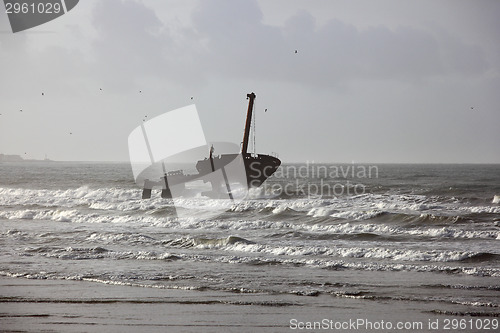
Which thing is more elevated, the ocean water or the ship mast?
the ship mast

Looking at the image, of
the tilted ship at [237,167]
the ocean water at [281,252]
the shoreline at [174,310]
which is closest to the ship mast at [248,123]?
the tilted ship at [237,167]

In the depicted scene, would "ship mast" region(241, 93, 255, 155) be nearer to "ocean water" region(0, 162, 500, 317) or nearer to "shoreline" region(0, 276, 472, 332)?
"ocean water" region(0, 162, 500, 317)

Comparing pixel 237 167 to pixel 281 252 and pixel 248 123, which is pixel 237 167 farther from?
pixel 281 252

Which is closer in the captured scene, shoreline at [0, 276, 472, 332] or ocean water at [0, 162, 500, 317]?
shoreline at [0, 276, 472, 332]

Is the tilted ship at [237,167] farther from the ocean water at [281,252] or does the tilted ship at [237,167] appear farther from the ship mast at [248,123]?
the ocean water at [281,252]

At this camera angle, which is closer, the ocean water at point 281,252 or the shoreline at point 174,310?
the shoreline at point 174,310

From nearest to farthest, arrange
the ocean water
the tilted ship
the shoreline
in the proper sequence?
the shoreline, the ocean water, the tilted ship

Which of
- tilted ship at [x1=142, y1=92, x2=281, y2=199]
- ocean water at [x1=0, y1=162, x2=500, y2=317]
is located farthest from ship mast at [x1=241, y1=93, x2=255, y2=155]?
ocean water at [x1=0, y1=162, x2=500, y2=317]

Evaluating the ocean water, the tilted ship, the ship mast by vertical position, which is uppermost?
the ship mast

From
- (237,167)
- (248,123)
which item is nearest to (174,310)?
(237,167)

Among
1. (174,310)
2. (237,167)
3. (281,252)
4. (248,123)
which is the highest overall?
(248,123)

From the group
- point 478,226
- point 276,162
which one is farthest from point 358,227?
point 276,162

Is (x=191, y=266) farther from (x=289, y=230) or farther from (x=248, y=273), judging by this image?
(x=289, y=230)

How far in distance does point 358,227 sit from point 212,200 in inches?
657
